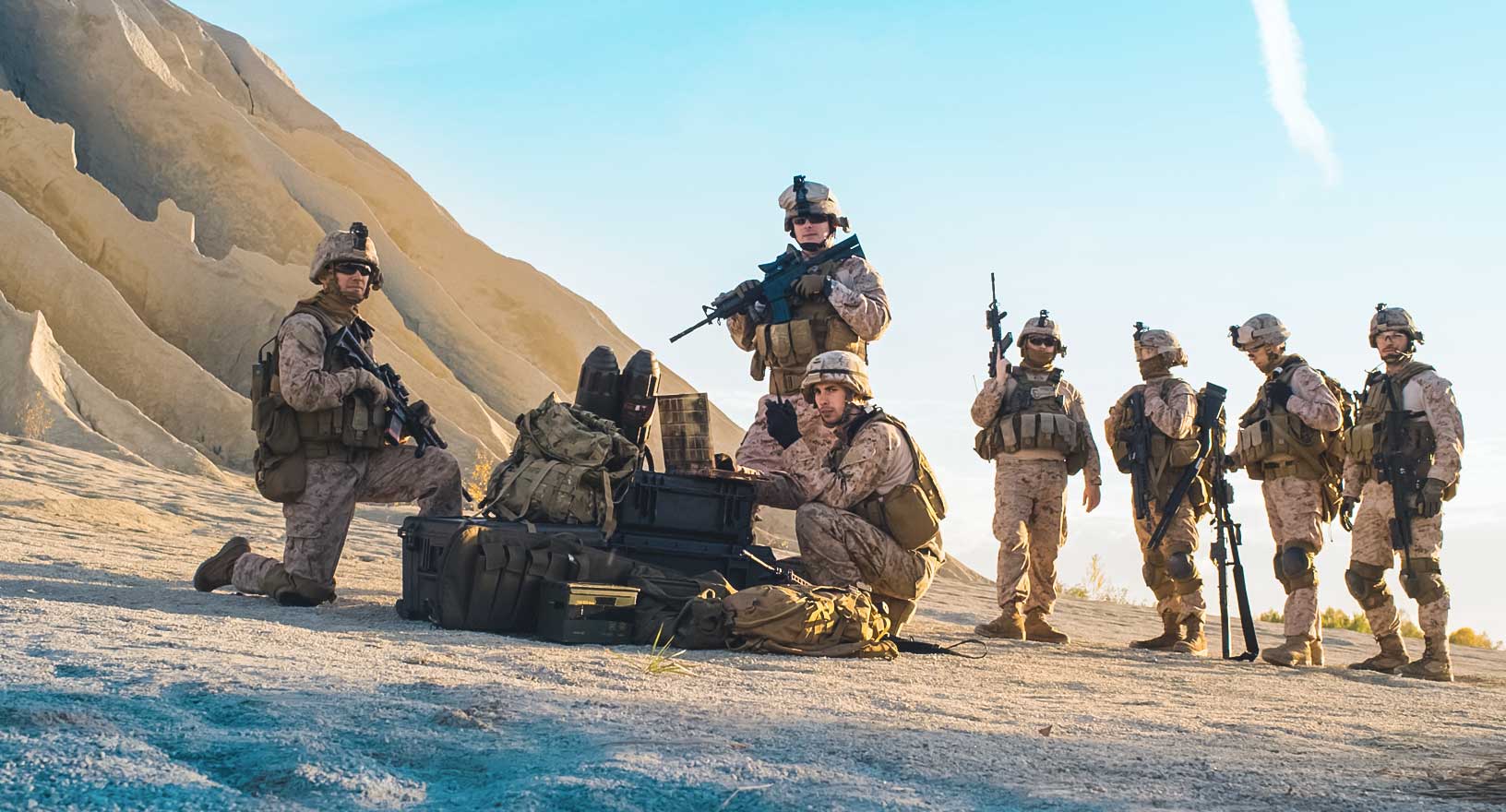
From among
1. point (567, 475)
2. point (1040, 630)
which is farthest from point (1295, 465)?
point (567, 475)

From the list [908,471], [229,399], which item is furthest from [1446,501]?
[229,399]

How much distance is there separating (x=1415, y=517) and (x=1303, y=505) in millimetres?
641

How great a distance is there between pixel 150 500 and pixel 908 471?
7623 millimetres

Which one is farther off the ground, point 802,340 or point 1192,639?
point 802,340

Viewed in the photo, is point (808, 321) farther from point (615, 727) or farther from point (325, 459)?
point (615, 727)

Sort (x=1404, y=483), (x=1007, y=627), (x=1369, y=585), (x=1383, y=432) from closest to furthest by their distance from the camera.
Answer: (x=1404, y=483) < (x=1383, y=432) < (x=1369, y=585) < (x=1007, y=627)

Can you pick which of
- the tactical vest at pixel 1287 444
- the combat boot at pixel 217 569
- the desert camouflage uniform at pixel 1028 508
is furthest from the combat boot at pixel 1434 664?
the combat boot at pixel 217 569

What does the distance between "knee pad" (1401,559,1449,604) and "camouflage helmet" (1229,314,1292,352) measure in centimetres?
159

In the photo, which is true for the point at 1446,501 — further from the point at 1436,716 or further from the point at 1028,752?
the point at 1028,752

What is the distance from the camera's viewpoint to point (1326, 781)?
3.24m

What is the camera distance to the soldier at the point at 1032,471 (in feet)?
25.9

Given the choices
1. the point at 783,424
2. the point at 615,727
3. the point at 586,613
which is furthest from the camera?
the point at 783,424

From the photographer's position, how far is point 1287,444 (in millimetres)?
7801

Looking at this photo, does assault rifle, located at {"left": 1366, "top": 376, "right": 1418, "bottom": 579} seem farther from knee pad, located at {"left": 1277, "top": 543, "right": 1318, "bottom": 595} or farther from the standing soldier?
knee pad, located at {"left": 1277, "top": 543, "right": 1318, "bottom": 595}
